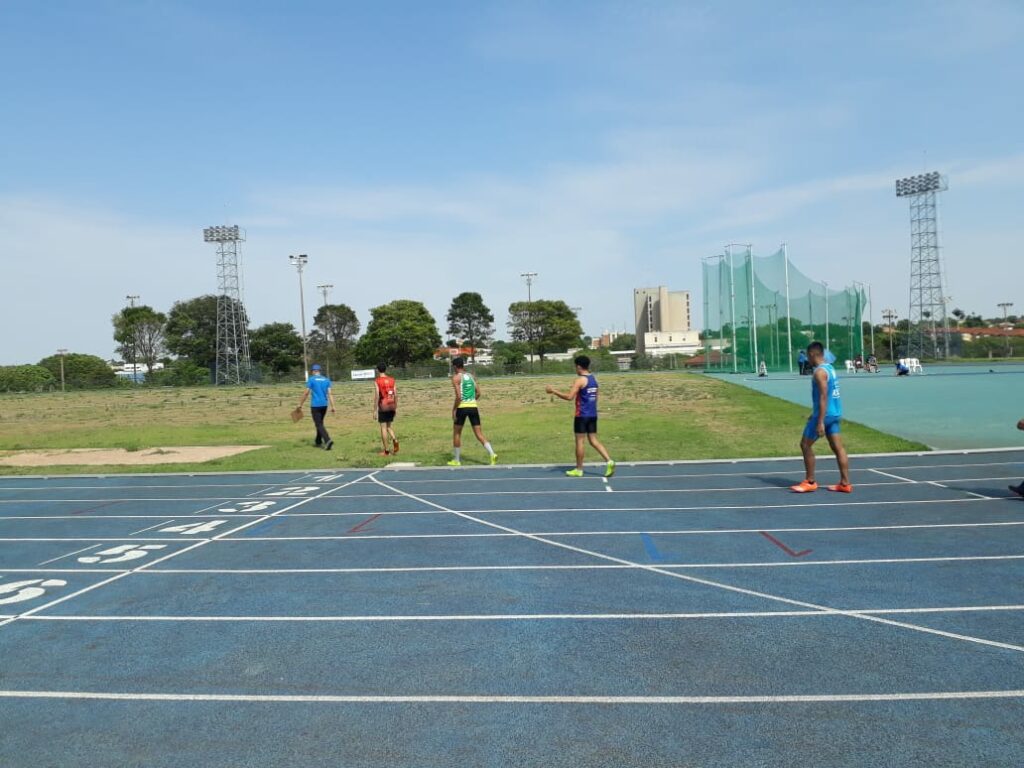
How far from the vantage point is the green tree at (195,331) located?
91562 mm

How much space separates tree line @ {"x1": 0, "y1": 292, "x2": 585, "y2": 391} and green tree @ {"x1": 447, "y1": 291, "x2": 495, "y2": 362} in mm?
136

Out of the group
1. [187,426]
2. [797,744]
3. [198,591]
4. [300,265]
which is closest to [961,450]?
[797,744]

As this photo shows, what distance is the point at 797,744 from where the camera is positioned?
3375mm

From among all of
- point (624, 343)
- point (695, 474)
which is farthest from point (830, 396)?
point (624, 343)

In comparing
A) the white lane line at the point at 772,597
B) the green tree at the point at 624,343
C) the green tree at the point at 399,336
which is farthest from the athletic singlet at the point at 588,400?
the green tree at the point at 624,343

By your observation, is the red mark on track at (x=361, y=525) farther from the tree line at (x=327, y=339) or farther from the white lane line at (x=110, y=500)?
the tree line at (x=327, y=339)

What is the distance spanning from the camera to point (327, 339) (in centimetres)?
10094

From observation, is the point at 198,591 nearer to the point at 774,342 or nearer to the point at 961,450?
the point at 961,450

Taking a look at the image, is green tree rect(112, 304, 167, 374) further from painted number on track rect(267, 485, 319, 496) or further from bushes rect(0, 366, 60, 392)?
painted number on track rect(267, 485, 319, 496)

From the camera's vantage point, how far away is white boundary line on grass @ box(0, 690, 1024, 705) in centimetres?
379

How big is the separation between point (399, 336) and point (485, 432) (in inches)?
2766

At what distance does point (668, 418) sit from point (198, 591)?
16.6 m

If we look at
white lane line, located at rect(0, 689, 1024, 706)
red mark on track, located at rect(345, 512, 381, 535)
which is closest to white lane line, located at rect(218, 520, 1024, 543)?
red mark on track, located at rect(345, 512, 381, 535)

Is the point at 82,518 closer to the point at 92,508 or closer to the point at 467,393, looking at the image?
the point at 92,508
